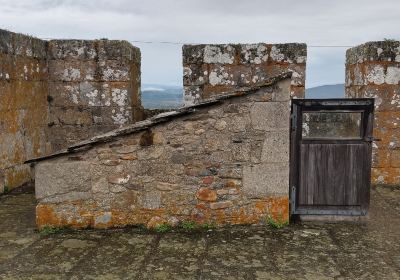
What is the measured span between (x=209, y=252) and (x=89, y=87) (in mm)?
4640

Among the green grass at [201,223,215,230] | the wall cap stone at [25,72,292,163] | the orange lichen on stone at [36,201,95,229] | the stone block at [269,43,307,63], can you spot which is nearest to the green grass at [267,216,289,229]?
the green grass at [201,223,215,230]

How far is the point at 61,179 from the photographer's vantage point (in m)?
5.31

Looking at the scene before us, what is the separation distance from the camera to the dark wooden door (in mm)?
5633

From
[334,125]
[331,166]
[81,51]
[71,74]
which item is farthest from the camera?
[71,74]

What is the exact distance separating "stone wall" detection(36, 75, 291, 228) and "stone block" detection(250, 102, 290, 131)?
0.04 ft

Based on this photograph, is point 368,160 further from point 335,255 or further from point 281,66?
point 281,66

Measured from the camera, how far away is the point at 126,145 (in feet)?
17.5

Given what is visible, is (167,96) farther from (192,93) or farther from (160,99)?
(192,93)

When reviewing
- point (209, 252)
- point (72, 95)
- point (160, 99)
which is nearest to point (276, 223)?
point (209, 252)

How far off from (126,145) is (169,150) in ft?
1.80

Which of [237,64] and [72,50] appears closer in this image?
[237,64]

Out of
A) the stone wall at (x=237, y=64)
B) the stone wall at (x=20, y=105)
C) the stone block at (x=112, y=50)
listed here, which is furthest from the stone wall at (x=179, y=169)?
the stone block at (x=112, y=50)

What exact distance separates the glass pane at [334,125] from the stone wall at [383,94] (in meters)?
1.91

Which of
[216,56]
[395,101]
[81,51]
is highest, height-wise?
[81,51]
